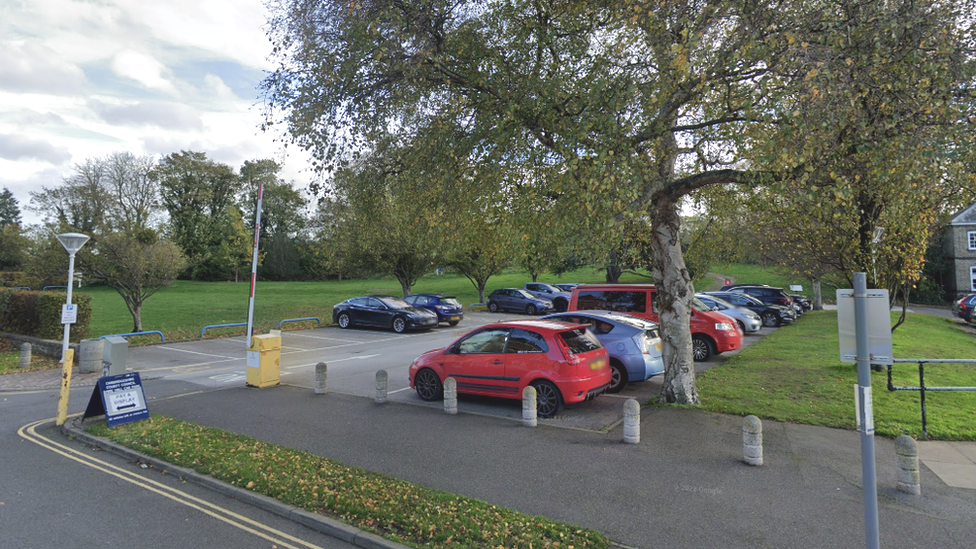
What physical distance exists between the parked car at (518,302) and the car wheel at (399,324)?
33.3 ft

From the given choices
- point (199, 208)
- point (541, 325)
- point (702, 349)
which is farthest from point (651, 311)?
point (199, 208)

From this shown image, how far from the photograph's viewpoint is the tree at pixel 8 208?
77.6 metres

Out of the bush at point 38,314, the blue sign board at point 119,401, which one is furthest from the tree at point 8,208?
the blue sign board at point 119,401

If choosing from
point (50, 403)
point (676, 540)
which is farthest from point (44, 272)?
point (676, 540)

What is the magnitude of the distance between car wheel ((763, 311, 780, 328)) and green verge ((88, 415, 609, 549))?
21317 millimetres

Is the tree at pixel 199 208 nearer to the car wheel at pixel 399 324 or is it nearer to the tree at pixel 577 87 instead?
the car wheel at pixel 399 324

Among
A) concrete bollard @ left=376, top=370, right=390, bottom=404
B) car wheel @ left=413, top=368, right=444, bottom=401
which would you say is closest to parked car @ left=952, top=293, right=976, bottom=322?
car wheel @ left=413, top=368, right=444, bottom=401

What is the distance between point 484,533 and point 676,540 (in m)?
1.68

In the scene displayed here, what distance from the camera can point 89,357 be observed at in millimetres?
13070

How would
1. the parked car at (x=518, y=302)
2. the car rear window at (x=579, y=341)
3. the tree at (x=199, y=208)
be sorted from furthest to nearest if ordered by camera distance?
the tree at (x=199, y=208) < the parked car at (x=518, y=302) < the car rear window at (x=579, y=341)

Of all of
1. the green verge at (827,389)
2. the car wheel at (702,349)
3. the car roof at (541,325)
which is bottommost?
the green verge at (827,389)

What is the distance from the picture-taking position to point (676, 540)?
4398 mm

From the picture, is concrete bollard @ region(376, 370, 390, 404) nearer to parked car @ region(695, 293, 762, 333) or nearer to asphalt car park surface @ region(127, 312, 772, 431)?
asphalt car park surface @ region(127, 312, 772, 431)

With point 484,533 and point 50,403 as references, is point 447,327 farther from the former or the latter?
point 484,533
